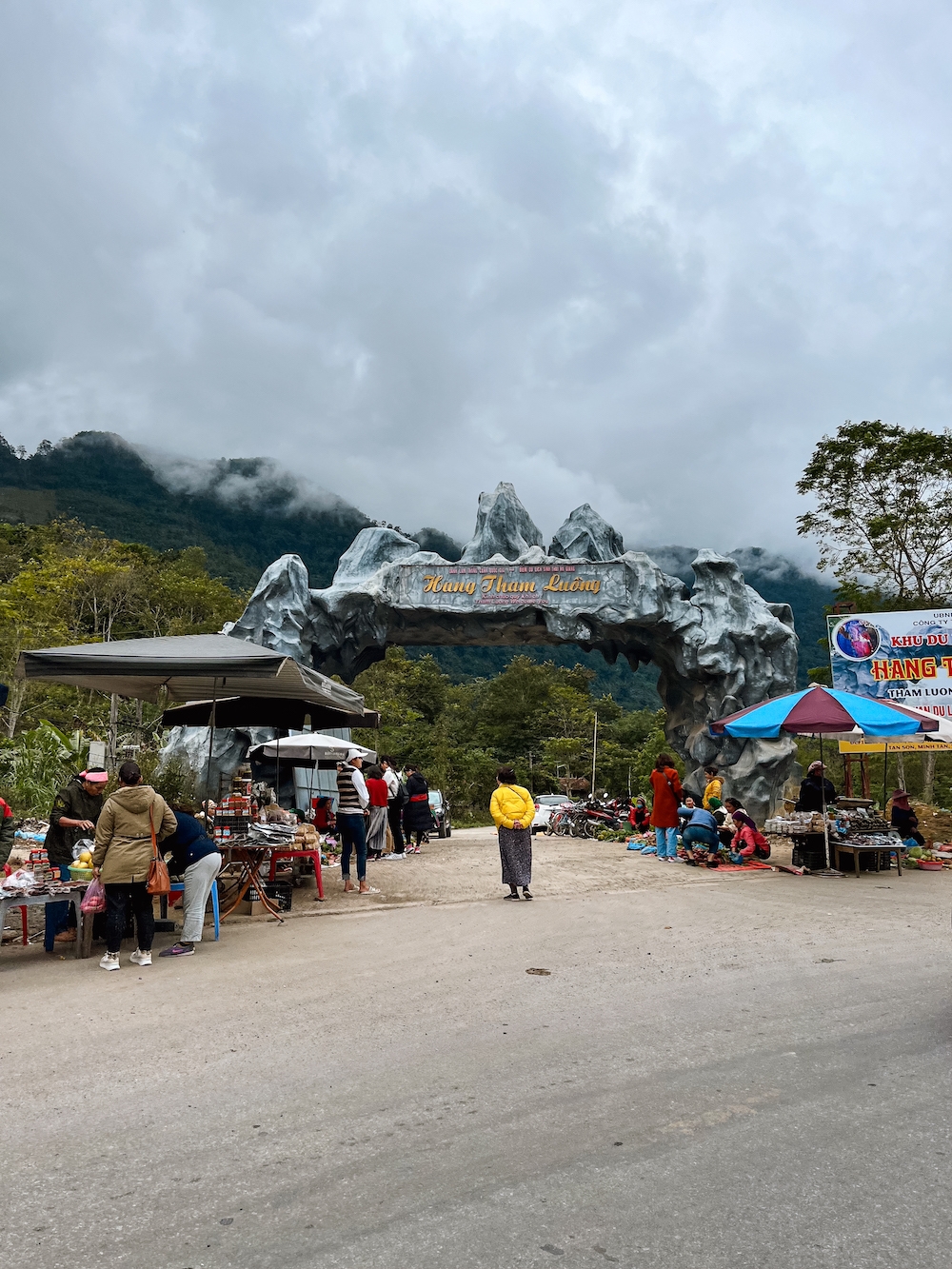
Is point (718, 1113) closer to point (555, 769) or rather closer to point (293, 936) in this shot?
point (293, 936)

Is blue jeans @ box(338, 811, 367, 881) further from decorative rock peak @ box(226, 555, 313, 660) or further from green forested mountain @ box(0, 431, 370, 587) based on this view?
green forested mountain @ box(0, 431, 370, 587)

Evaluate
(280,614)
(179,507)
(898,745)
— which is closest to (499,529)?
(280,614)

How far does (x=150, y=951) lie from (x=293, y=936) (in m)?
1.21

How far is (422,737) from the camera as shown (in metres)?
35.5

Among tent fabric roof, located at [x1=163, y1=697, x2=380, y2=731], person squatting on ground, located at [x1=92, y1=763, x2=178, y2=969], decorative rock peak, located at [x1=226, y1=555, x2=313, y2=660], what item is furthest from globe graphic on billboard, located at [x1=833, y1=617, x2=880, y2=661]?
person squatting on ground, located at [x1=92, y1=763, x2=178, y2=969]

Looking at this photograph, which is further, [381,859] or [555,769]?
[555,769]

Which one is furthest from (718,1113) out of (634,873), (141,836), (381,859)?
(381,859)

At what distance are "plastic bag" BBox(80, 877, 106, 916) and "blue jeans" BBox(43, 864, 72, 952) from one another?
0.56 meters

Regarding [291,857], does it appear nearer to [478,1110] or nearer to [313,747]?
[478,1110]

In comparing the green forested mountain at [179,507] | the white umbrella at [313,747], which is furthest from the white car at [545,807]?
the green forested mountain at [179,507]

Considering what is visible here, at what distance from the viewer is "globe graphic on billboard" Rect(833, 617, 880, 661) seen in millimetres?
16844

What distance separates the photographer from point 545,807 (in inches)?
931

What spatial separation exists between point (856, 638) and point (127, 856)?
14.6m

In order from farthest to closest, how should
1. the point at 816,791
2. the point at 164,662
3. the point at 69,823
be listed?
the point at 816,791, the point at 164,662, the point at 69,823
